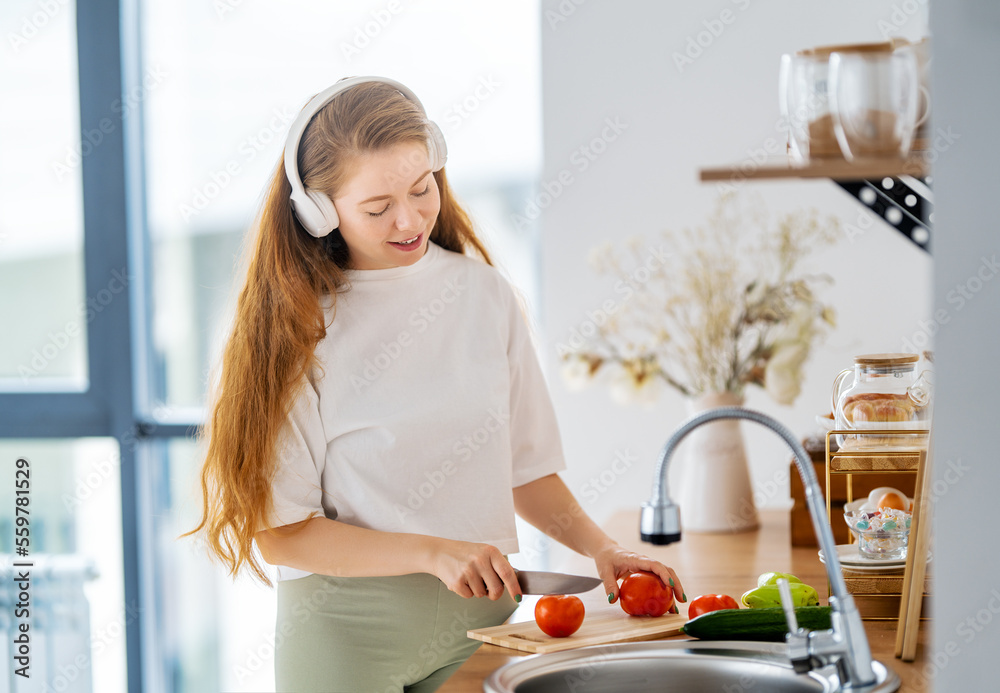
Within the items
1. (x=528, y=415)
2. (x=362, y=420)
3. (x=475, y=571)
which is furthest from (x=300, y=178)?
(x=475, y=571)

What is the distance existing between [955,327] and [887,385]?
23.0 inches

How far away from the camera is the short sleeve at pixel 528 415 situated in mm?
1511

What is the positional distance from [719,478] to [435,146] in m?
0.90

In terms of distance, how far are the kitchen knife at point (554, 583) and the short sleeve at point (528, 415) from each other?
0.83ft

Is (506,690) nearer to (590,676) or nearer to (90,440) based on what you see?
(590,676)

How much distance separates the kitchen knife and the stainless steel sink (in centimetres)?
16

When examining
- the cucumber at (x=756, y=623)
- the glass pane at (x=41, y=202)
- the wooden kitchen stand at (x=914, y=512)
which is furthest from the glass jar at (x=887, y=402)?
the glass pane at (x=41, y=202)

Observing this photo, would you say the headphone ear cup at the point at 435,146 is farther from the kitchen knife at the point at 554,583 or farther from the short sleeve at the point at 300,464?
the kitchen knife at the point at 554,583

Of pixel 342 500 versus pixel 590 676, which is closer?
pixel 590 676

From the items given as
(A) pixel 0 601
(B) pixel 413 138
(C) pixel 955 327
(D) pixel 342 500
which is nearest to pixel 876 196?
(B) pixel 413 138

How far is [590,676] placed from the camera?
3.56 ft

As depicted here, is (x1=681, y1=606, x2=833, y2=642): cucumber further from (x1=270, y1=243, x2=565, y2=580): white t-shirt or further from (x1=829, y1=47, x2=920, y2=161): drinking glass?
(x1=829, y1=47, x2=920, y2=161): drinking glass

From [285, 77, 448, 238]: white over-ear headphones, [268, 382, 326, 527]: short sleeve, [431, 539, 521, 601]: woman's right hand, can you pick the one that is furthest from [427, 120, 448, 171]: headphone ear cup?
[431, 539, 521, 601]: woman's right hand

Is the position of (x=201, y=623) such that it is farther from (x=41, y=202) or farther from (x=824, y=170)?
(x=824, y=170)
